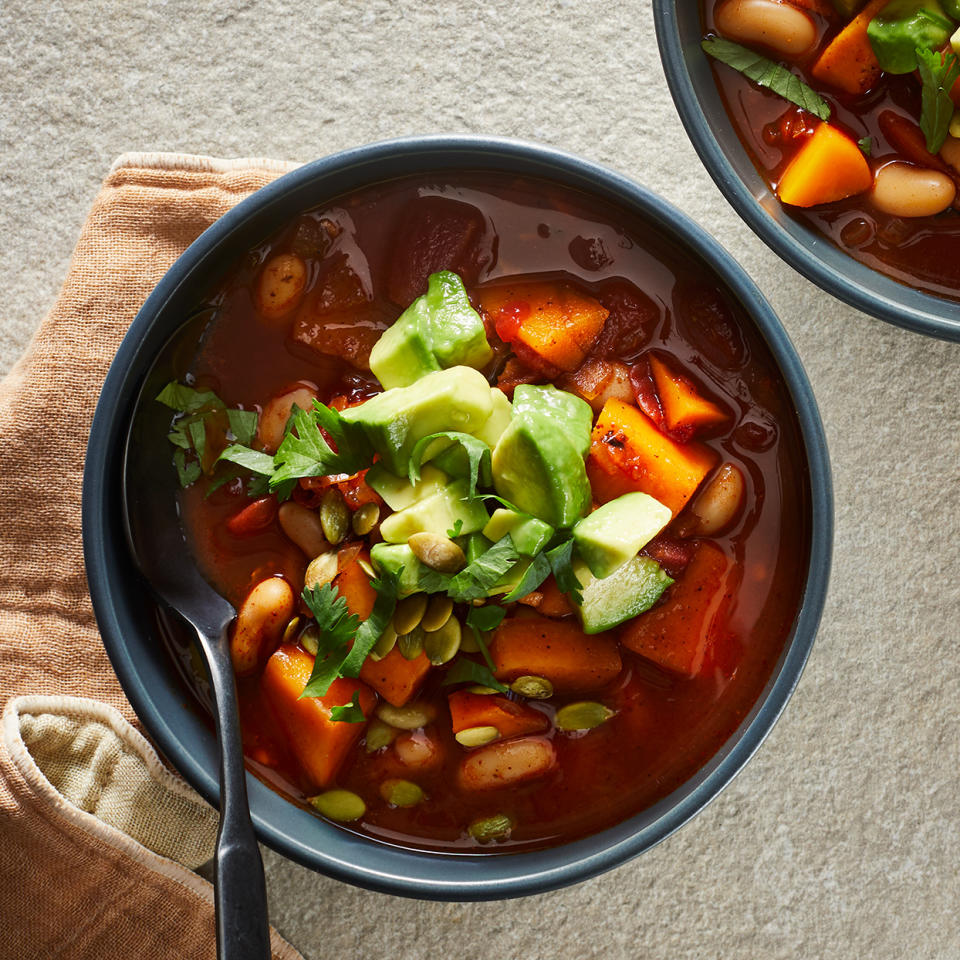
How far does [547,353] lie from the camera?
1.63 meters

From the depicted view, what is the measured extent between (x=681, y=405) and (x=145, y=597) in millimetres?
948

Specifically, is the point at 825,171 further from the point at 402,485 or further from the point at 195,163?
the point at 195,163

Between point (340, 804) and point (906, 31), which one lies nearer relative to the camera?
point (906, 31)

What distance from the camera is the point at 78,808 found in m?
1.91

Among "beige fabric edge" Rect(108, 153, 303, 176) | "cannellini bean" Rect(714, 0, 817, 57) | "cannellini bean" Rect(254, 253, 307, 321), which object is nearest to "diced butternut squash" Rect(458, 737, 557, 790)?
"cannellini bean" Rect(254, 253, 307, 321)

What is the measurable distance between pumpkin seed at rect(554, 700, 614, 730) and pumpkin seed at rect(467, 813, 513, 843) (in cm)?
20

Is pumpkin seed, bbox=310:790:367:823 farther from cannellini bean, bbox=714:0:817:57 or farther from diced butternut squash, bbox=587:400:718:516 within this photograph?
cannellini bean, bbox=714:0:817:57

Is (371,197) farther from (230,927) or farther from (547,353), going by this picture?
(230,927)

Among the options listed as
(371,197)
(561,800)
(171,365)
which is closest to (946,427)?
(561,800)

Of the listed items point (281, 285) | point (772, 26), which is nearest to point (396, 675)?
point (281, 285)

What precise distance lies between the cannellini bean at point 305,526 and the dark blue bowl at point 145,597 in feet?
0.91

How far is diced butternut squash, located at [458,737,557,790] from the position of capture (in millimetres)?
1707

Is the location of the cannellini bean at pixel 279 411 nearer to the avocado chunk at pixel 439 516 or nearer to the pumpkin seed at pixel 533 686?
the avocado chunk at pixel 439 516

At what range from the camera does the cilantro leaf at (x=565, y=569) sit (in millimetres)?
1549
